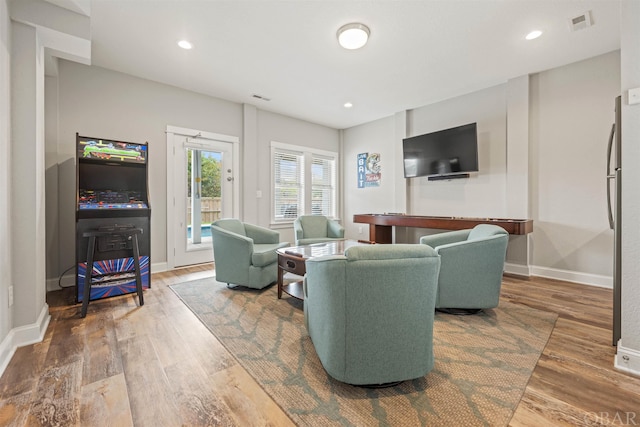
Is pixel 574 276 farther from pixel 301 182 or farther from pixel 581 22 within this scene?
pixel 301 182

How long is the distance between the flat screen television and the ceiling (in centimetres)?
68

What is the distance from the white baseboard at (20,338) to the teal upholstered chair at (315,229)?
2836 mm

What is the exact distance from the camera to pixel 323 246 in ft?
10.6

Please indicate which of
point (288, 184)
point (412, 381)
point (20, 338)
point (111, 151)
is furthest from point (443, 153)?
point (20, 338)

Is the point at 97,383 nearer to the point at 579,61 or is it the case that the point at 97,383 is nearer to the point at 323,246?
the point at 323,246

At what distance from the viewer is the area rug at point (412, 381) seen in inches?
49.7

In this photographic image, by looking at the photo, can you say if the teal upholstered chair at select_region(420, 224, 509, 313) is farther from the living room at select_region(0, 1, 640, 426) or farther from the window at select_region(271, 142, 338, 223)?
the window at select_region(271, 142, 338, 223)

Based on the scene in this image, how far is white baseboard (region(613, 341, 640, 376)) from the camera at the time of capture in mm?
1552

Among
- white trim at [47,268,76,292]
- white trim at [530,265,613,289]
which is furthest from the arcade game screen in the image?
white trim at [530,265,613,289]

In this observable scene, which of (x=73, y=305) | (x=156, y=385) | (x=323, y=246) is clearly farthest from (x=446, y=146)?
(x=73, y=305)

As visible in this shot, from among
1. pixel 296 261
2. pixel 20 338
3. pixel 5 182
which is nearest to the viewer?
pixel 5 182

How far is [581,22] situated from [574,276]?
2845 mm

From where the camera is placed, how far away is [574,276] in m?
3.36

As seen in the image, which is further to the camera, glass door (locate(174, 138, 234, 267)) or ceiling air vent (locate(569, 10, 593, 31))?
glass door (locate(174, 138, 234, 267))
